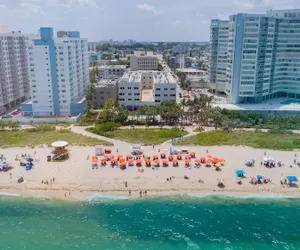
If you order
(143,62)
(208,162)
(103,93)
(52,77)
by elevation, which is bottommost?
(208,162)

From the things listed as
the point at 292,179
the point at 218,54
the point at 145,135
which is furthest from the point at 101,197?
the point at 218,54

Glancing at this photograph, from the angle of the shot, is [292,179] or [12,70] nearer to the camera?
[292,179]

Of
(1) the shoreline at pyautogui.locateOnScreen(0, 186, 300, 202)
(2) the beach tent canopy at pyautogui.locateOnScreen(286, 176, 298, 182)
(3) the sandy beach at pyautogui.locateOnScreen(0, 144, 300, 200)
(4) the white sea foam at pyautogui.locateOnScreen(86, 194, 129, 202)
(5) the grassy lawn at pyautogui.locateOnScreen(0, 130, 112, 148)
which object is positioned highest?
(5) the grassy lawn at pyautogui.locateOnScreen(0, 130, 112, 148)

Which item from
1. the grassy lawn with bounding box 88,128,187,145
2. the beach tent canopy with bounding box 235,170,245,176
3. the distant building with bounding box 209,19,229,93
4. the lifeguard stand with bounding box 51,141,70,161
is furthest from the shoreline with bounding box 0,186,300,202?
the distant building with bounding box 209,19,229,93

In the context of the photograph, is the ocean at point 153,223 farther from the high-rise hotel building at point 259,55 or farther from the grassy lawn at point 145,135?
the high-rise hotel building at point 259,55

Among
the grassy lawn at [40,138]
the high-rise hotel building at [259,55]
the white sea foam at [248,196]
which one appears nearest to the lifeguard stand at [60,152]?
the grassy lawn at [40,138]

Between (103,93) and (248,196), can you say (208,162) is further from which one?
(103,93)

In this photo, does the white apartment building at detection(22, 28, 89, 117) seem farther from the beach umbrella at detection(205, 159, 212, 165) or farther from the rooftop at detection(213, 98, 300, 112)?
the beach umbrella at detection(205, 159, 212, 165)
